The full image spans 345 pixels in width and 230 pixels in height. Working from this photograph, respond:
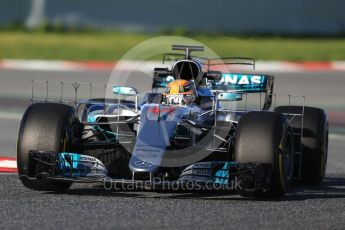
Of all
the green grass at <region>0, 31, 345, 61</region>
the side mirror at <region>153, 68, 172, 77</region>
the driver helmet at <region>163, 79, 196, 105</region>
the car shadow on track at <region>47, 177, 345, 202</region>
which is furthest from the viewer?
the green grass at <region>0, 31, 345, 61</region>

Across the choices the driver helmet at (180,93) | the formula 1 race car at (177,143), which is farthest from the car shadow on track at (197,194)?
the driver helmet at (180,93)

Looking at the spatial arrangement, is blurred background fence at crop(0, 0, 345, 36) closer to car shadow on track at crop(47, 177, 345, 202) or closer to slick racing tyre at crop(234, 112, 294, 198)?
car shadow on track at crop(47, 177, 345, 202)

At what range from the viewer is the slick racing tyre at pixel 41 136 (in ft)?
29.5

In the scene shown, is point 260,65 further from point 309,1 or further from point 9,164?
point 9,164

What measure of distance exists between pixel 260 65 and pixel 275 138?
1873cm

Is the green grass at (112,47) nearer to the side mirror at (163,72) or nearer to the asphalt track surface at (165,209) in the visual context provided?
the side mirror at (163,72)

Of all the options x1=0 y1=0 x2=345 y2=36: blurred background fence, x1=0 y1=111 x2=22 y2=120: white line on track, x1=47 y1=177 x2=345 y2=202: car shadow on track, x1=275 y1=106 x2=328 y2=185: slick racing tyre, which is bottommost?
x1=0 y1=111 x2=22 y2=120: white line on track

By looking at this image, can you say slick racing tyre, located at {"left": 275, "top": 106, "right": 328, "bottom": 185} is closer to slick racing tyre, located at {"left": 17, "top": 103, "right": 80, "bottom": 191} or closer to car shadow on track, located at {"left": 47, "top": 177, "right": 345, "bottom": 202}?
car shadow on track, located at {"left": 47, "top": 177, "right": 345, "bottom": 202}

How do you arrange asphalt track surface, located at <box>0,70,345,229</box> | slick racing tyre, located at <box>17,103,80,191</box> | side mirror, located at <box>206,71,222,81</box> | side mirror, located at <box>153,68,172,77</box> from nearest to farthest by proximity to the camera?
asphalt track surface, located at <box>0,70,345,229</box>, slick racing tyre, located at <box>17,103,80,191</box>, side mirror, located at <box>206,71,222,81</box>, side mirror, located at <box>153,68,172,77</box>

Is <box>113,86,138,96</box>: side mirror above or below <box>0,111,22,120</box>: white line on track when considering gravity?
above

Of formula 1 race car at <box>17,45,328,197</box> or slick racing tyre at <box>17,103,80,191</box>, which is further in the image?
slick racing tyre at <box>17,103,80,191</box>

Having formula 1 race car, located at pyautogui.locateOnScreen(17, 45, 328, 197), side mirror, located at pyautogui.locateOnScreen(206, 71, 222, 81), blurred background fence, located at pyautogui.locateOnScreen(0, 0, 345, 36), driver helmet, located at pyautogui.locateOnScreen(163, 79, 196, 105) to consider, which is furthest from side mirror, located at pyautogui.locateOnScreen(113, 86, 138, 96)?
blurred background fence, located at pyautogui.locateOnScreen(0, 0, 345, 36)

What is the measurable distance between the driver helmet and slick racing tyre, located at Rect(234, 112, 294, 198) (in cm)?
118

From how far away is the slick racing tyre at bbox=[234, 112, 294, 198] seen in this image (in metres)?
8.75
